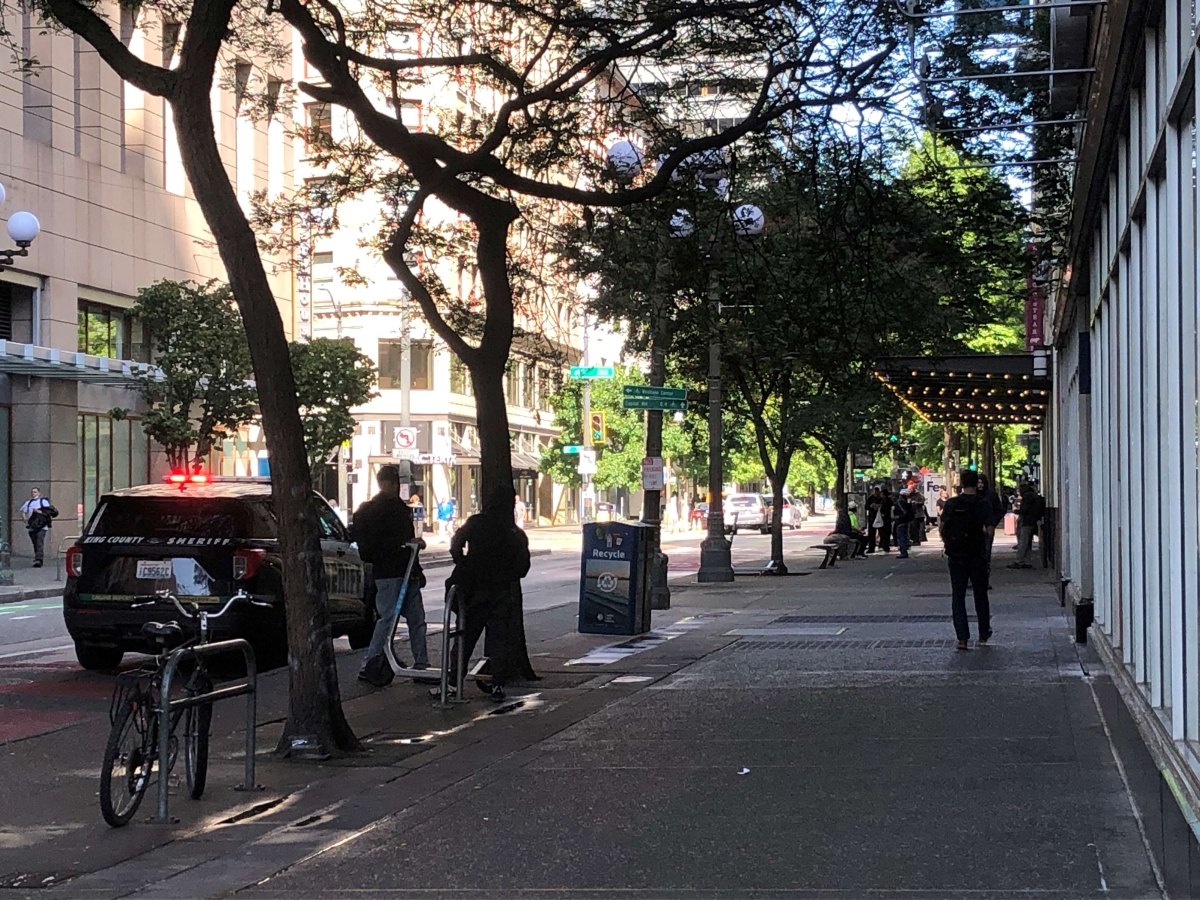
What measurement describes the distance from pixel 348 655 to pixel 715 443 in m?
12.9

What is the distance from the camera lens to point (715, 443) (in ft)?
92.1

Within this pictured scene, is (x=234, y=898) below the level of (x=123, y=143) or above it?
below

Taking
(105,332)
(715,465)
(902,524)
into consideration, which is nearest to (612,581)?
(715,465)

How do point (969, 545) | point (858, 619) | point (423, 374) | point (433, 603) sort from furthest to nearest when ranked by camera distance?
point (423, 374) → point (433, 603) → point (858, 619) → point (969, 545)

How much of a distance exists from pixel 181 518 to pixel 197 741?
6.05 meters

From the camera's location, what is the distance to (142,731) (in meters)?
7.82

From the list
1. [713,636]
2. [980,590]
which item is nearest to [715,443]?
[713,636]

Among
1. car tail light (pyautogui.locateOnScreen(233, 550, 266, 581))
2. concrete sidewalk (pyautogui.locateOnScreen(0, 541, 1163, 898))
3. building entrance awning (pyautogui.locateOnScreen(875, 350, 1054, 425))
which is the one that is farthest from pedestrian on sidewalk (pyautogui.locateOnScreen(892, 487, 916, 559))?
car tail light (pyautogui.locateOnScreen(233, 550, 266, 581))

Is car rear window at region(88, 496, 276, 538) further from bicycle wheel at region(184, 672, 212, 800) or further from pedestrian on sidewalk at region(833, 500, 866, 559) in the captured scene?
pedestrian on sidewalk at region(833, 500, 866, 559)

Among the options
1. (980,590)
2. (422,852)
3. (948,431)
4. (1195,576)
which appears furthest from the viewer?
(948,431)

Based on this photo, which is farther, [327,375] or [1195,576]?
[327,375]

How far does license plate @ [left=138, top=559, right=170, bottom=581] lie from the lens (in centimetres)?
1380

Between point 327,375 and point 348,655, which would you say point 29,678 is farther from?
point 327,375

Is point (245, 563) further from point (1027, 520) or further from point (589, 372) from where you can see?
point (589, 372)
